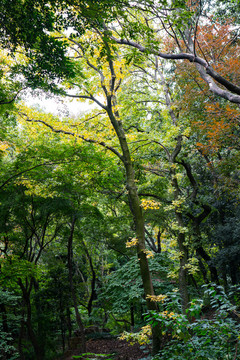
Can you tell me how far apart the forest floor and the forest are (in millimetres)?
179

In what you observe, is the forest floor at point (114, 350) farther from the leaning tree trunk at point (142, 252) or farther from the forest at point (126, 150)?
the leaning tree trunk at point (142, 252)

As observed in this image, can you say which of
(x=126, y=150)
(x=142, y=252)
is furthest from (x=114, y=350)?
(x=126, y=150)

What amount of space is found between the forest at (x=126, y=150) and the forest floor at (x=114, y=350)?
18cm

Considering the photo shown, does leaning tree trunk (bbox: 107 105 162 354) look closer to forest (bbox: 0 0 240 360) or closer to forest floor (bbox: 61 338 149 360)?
forest (bbox: 0 0 240 360)

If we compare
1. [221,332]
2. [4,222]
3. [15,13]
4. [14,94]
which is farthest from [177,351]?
[4,222]

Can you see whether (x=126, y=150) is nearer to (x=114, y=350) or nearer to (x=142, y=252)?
(x=142, y=252)

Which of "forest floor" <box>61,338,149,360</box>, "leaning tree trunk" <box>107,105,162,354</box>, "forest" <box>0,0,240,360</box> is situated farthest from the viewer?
"forest floor" <box>61,338,149,360</box>

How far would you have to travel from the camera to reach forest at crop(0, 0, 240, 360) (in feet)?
9.77

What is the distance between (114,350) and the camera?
9.24 metres

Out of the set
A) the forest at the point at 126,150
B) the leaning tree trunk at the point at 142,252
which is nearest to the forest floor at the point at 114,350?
the forest at the point at 126,150

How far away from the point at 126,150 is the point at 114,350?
817 centimetres

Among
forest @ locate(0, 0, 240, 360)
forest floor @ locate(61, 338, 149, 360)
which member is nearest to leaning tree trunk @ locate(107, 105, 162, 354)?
forest @ locate(0, 0, 240, 360)

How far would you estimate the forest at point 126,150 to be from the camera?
2.98 meters

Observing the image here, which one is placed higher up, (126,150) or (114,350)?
(126,150)
